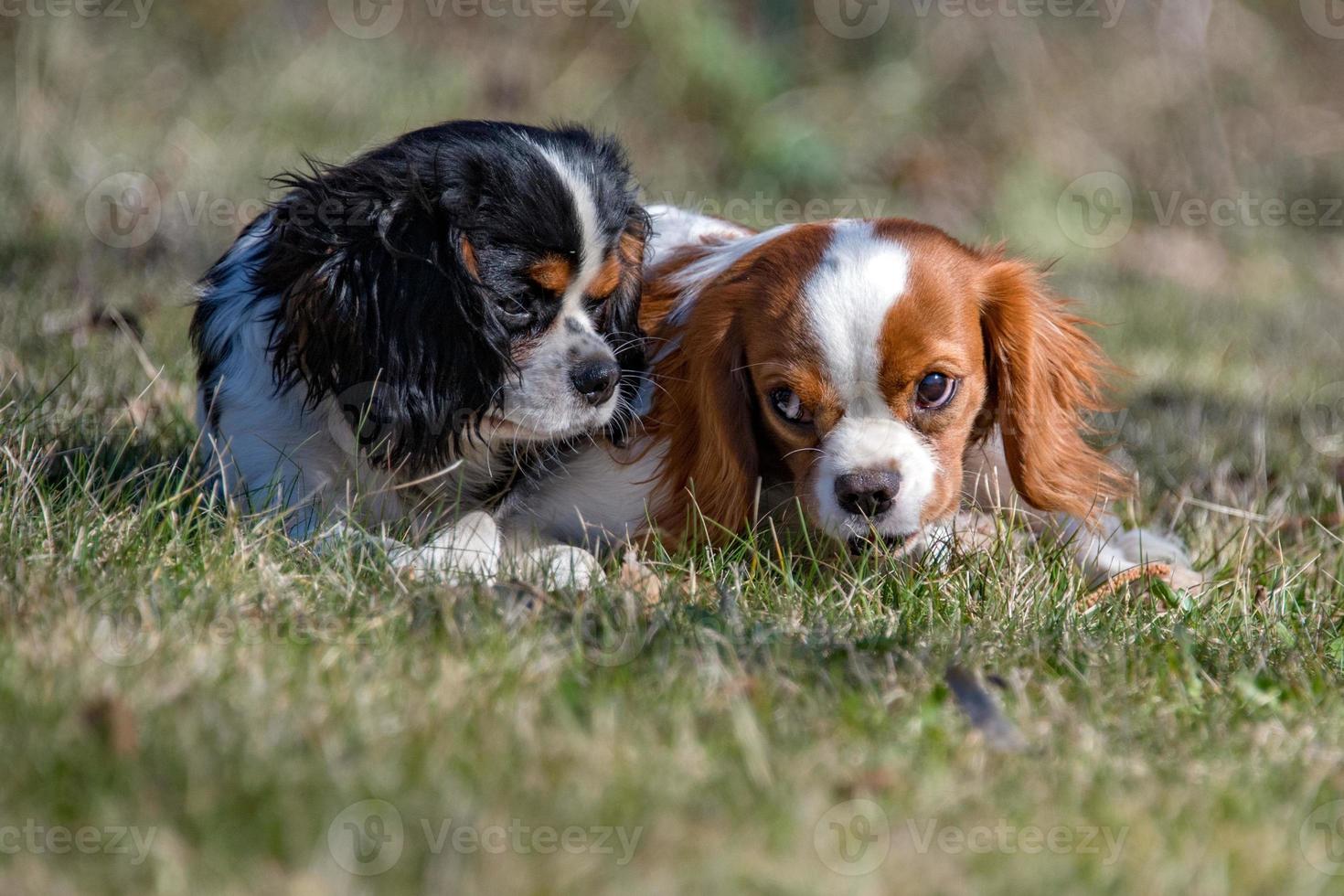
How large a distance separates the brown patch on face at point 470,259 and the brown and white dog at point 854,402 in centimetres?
61

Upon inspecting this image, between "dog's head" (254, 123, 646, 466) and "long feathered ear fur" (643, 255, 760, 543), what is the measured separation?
224 millimetres

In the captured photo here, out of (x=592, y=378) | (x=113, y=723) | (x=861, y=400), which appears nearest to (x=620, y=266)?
(x=592, y=378)

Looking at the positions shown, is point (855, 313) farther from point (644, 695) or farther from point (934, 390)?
point (644, 695)

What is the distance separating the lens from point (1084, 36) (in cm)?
1233

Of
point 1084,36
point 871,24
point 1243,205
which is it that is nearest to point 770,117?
point 871,24

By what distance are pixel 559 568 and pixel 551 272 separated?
0.78m

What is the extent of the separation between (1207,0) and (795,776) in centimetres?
1214

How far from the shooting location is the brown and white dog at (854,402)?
357 cm

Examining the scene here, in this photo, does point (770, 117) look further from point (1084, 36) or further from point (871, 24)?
point (1084, 36)

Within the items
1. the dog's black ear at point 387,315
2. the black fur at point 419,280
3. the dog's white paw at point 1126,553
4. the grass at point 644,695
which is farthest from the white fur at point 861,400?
the dog's black ear at point 387,315

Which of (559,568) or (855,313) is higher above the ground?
(855,313)

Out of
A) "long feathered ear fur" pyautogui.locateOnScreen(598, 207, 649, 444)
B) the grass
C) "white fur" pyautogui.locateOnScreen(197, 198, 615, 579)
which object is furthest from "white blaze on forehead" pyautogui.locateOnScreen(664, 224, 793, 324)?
the grass

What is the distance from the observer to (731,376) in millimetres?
3814

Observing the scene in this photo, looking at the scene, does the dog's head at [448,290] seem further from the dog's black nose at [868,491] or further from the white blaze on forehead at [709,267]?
the dog's black nose at [868,491]
